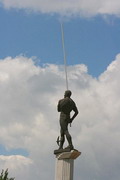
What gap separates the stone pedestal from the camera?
16.3 m

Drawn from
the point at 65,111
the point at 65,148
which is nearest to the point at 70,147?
the point at 65,148

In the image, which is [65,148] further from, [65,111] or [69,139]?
[65,111]

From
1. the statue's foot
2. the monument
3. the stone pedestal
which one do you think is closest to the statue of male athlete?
the monument

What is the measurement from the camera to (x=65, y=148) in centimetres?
1683

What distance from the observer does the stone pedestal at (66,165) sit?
1633 centimetres

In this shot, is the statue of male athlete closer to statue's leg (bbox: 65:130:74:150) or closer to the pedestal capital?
statue's leg (bbox: 65:130:74:150)

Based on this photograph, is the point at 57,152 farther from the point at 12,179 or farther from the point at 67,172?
the point at 12,179

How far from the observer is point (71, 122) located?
17.7m

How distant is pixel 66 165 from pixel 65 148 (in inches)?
29.5

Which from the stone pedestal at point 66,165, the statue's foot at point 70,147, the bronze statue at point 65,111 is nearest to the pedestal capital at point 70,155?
the stone pedestal at point 66,165

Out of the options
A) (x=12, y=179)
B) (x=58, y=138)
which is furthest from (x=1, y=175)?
(x=58, y=138)

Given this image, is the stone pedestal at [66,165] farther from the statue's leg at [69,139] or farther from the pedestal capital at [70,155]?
the statue's leg at [69,139]

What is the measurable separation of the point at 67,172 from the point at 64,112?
274 centimetres

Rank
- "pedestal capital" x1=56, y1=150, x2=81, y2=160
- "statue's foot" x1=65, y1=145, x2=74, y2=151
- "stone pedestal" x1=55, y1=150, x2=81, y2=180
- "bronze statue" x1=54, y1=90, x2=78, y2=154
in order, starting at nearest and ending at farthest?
"stone pedestal" x1=55, y1=150, x2=81, y2=180
"pedestal capital" x1=56, y1=150, x2=81, y2=160
"statue's foot" x1=65, y1=145, x2=74, y2=151
"bronze statue" x1=54, y1=90, x2=78, y2=154
